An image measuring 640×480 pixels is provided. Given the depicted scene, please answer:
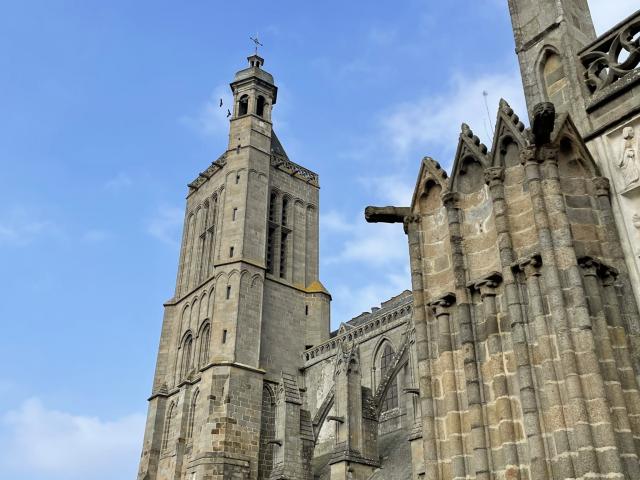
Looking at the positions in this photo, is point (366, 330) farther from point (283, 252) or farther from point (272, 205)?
point (272, 205)

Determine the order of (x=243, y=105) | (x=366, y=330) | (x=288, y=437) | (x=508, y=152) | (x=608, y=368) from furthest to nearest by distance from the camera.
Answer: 1. (x=243, y=105)
2. (x=366, y=330)
3. (x=288, y=437)
4. (x=508, y=152)
5. (x=608, y=368)

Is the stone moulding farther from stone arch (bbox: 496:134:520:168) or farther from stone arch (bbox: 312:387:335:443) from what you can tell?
stone arch (bbox: 312:387:335:443)

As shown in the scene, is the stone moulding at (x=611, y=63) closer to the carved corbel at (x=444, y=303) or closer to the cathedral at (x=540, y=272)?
the cathedral at (x=540, y=272)

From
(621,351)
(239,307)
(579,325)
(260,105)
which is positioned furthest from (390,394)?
(579,325)

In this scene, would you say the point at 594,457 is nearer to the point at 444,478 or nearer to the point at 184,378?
the point at 444,478

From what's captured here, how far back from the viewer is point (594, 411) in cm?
486

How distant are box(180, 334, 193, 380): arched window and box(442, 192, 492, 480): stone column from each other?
95.0ft

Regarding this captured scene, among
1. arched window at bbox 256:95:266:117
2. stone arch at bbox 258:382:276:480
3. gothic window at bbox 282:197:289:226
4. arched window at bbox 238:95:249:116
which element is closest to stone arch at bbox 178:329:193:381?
stone arch at bbox 258:382:276:480

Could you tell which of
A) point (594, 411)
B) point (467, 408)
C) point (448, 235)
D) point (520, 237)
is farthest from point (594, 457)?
point (448, 235)

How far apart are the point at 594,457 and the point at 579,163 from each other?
2632 mm

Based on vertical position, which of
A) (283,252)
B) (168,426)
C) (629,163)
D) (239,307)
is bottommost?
(629,163)

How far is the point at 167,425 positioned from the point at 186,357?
3423 millimetres

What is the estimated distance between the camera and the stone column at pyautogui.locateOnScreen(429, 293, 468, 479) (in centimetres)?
576

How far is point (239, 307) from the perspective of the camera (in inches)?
1246
